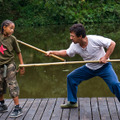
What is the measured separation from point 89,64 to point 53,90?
242cm

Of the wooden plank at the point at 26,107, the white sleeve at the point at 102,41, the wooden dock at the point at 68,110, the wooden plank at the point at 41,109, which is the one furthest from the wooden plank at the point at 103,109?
the wooden plank at the point at 26,107

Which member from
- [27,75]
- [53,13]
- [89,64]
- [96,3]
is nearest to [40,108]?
[89,64]

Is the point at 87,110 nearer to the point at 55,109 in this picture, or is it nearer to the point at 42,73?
the point at 55,109

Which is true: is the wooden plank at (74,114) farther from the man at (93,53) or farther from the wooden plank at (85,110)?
the man at (93,53)

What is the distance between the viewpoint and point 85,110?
153 inches

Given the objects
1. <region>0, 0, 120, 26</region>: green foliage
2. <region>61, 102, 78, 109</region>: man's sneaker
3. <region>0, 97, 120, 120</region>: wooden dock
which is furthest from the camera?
<region>0, 0, 120, 26</region>: green foliage

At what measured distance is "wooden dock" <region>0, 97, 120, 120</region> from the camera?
3.67 m

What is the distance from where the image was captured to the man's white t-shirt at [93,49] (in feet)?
11.7

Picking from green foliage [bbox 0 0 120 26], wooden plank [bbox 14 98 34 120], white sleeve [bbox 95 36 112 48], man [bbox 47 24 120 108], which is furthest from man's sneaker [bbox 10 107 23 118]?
green foliage [bbox 0 0 120 26]

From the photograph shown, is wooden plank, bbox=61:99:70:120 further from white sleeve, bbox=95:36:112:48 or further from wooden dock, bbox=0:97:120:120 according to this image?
white sleeve, bbox=95:36:112:48

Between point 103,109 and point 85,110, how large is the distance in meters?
0.25

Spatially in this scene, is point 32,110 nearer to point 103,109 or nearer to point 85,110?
point 85,110

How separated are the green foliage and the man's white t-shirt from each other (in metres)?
18.7

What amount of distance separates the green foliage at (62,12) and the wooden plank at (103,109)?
1837 cm
